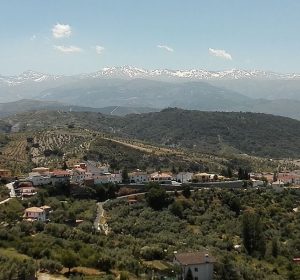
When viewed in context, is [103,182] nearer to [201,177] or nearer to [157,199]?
[157,199]

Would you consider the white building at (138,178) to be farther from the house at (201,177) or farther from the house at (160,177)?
the house at (201,177)

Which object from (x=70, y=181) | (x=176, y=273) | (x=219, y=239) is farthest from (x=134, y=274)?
(x=70, y=181)

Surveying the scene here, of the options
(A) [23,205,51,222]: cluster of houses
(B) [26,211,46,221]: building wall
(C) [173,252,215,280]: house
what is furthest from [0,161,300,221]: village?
(C) [173,252,215,280]: house

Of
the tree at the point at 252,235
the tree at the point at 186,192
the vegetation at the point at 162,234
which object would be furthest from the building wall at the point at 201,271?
the tree at the point at 186,192

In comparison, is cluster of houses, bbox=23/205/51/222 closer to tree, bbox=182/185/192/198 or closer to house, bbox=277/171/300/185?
tree, bbox=182/185/192/198

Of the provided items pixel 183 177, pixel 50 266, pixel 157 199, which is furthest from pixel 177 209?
pixel 50 266

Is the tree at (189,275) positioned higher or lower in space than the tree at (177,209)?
higher
